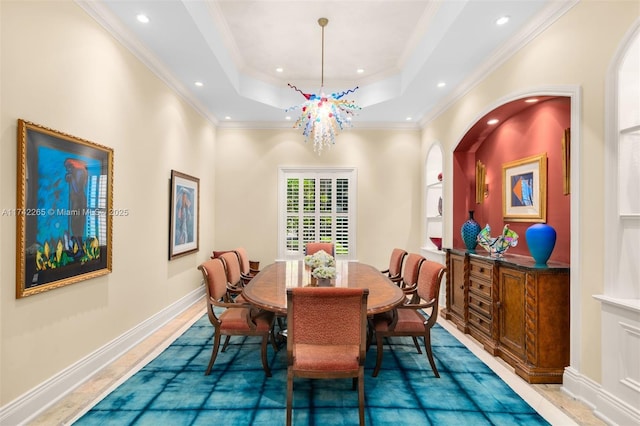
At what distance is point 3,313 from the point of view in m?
1.84

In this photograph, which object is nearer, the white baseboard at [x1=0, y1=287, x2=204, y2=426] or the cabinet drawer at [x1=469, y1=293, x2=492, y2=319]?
the white baseboard at [x1=0, y1=287, x2=204, y2=426]

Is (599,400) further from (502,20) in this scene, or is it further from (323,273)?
(502,20)

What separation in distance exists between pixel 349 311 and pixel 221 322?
1279 millimetres

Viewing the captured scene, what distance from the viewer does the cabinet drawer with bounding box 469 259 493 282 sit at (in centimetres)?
309

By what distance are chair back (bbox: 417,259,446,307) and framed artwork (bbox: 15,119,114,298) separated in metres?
2.86

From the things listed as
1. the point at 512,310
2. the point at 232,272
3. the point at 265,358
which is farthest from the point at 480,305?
the point at 232,272

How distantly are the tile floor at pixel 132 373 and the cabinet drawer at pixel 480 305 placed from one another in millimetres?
359

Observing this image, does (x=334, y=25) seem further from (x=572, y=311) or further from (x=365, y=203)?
(x=572, y=311)

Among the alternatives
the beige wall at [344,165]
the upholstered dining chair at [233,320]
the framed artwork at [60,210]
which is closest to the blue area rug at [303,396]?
the upholstered dining chair at [233,320]

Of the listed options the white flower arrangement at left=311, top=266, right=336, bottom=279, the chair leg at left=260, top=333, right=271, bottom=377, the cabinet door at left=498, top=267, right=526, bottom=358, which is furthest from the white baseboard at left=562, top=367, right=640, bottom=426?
the chair leg at left=260, top=333, right=271, bottom=377

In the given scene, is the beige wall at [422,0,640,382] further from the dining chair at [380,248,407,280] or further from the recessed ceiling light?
the dining chair at [380,248,407,280]

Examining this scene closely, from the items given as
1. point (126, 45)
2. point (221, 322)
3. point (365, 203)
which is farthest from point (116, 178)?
point (365, 203)

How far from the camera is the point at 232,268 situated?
3359mm

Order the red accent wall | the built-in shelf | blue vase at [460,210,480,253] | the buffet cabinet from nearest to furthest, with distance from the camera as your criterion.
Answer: the buffet cabinet < the red accent wall < blue vase at [460,210,480,253] < the built-in shelf
